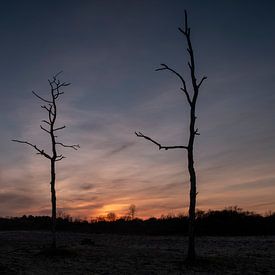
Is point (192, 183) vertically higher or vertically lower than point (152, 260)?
higher

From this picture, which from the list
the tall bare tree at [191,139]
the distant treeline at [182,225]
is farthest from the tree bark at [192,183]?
the distant treeline at [182,225]

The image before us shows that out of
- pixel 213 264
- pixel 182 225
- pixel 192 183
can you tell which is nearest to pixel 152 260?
pixel 213 264

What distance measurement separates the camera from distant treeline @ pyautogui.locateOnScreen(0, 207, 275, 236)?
101 feet

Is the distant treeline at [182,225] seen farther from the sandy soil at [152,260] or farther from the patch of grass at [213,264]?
the patch of grass at [213,264]

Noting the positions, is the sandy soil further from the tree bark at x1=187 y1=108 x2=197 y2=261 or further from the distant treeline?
the distant treeline

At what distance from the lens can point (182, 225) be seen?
3466cm

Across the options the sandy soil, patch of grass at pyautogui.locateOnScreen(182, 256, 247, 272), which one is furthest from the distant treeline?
patch of grass at pyautogui.locateOnScreen(182, 256, 247, 272)

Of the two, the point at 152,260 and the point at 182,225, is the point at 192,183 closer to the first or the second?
Answer: the point at 152,260

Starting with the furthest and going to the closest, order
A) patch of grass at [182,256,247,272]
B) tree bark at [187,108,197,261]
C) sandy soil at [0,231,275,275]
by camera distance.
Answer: tree bark at [187,108,197,261]
patch of grass at [182,256,247,272]
sandy soil at [0,231,275,275]

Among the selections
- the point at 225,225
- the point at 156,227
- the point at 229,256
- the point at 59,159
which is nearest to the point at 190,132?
the point at 229,256

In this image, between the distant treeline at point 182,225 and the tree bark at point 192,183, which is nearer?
the tree bark at point 192,183

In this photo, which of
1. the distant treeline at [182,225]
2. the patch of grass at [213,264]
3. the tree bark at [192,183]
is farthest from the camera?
the distant treeline at [182,225]

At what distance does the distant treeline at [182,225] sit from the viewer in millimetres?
30828

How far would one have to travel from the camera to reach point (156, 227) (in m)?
37.3
